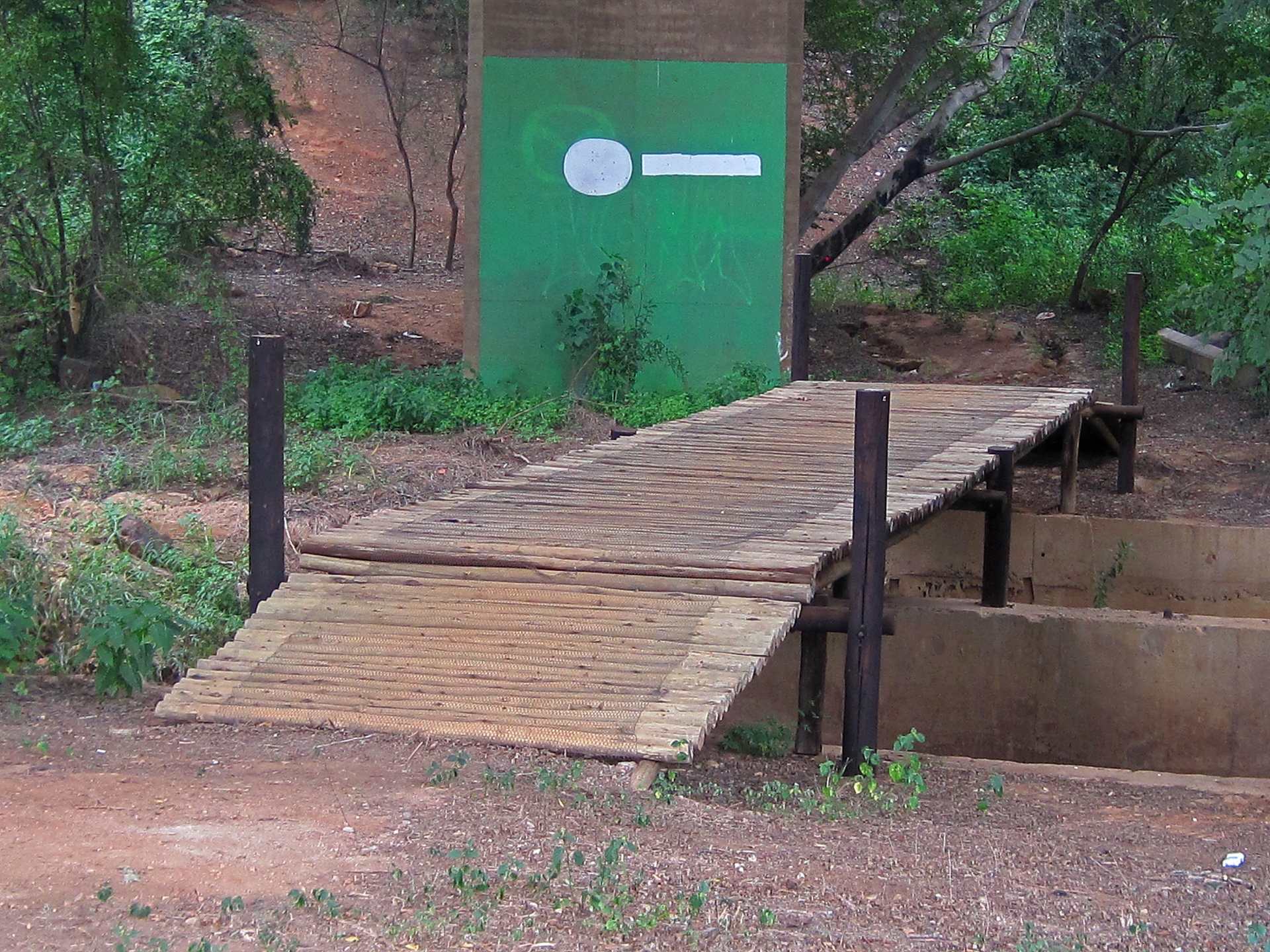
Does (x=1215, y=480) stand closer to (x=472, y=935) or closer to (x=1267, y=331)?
(x=1267, y=331)

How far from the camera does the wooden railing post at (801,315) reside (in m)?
Answer: 9.41

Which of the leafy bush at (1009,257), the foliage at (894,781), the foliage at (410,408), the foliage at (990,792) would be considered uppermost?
the leafy bush at (1009,257)

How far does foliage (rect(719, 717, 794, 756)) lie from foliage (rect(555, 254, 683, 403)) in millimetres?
5431

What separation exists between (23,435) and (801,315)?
195 inches

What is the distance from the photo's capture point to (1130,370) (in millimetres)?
9734

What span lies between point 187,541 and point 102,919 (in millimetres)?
4473

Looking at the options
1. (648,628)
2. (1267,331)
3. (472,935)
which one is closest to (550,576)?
(648,628)

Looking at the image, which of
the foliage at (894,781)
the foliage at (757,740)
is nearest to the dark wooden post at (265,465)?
the foliage at (757,740)

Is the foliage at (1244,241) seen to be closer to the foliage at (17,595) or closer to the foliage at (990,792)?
the foliage at (990,792)

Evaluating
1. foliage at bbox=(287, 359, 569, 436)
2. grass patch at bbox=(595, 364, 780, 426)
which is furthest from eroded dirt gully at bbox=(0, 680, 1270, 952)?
grass patch at bbox=(595, 364, 780, 426)

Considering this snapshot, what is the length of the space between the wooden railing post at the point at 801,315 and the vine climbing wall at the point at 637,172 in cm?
136

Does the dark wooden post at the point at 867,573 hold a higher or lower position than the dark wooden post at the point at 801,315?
lower

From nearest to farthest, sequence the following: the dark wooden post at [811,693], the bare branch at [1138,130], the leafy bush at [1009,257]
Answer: the dark wooden post at [811,693], the bare branch at [1138,130], the leafy bush at [1009,257]

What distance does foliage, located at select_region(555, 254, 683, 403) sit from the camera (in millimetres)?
10602
